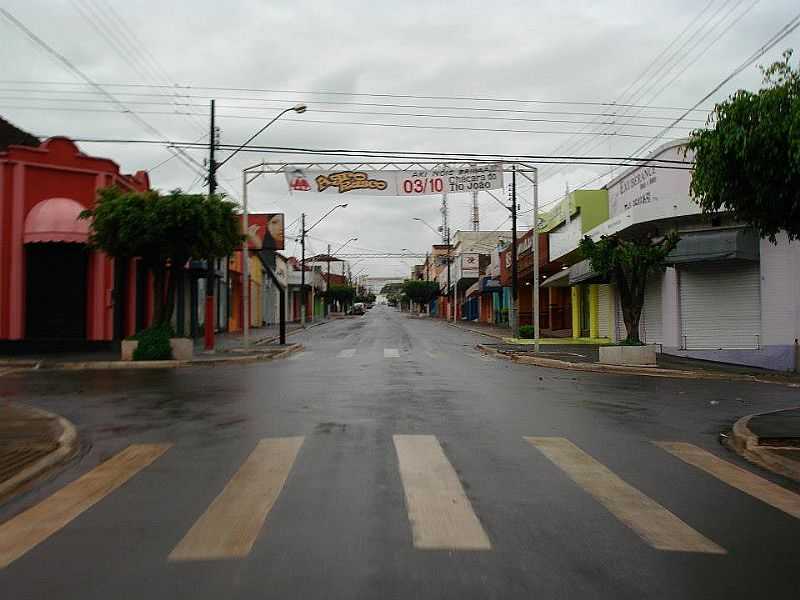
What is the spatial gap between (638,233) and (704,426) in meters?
17.3

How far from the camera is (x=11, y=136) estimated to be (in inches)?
1239

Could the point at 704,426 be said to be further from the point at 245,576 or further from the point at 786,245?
the point at 786,245

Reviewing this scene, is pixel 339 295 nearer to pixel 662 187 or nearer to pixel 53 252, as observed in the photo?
pixel 53 252

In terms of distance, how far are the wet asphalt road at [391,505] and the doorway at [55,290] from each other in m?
11.4

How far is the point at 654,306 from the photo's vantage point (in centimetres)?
2828

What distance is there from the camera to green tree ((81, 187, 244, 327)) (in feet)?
70.2

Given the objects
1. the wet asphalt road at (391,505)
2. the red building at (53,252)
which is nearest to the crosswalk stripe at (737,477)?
the wet asphalt road at (391,505)

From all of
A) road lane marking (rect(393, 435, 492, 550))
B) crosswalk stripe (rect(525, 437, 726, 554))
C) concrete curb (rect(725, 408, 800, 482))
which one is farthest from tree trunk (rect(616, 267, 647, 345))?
road lane marking (rect(393, 435, 492, 550))

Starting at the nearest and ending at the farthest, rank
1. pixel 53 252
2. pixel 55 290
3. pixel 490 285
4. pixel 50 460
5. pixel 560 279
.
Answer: pixel 50 460 → pixel 53 252 → pixel 55 290 → pixel 560 279 → pixel 490 285

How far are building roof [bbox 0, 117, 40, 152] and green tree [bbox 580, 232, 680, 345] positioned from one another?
23453 millimetres

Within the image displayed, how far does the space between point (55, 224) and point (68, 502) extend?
18.9 m

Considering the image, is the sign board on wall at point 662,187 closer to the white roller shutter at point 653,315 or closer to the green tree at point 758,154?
the white roller shutter at point 653,315

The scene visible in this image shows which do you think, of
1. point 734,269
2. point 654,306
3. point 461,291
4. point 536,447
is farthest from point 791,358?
point 461,291

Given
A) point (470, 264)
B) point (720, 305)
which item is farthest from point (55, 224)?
point (470, 264)
